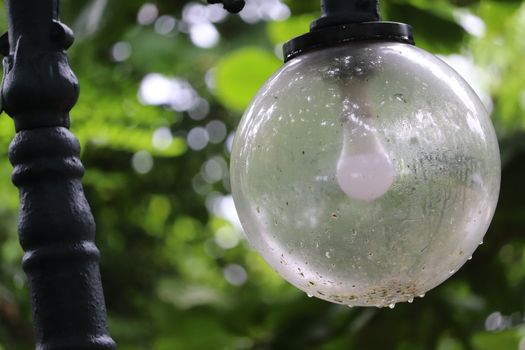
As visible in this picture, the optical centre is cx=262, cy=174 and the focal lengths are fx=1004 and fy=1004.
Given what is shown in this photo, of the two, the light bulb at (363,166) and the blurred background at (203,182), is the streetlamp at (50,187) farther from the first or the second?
the blurred background at (203,182)

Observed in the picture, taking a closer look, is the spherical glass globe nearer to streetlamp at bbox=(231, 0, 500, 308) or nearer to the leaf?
streetlamp at bbox=(231, 0, 500, 308)

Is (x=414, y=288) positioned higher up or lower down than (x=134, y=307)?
lower down

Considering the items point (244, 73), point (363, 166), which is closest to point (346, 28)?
point (363, 166)

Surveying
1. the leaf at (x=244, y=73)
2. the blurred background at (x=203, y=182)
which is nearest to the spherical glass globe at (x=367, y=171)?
the blurred background at (x=203, y=182)

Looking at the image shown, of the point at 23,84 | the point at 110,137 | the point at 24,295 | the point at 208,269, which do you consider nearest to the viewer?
the point at 23,84

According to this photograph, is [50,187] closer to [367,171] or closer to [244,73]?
[367,171]

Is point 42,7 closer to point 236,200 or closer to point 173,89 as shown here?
point 236,200

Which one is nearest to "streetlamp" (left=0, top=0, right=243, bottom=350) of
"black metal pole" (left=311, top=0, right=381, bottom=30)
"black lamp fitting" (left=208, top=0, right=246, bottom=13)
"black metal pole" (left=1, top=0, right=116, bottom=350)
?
"black metal pole" (left=1, top=0, right=116, bottom=350)

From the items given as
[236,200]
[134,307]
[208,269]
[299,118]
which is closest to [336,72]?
[299,118]
